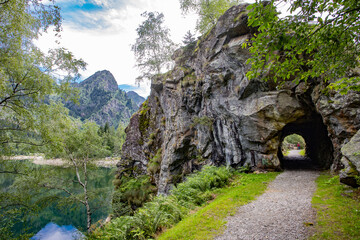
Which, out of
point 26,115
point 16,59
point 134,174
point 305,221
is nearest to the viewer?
point 305,221

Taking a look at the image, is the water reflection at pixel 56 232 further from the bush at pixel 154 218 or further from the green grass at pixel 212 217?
the green grass at pixel 212 217

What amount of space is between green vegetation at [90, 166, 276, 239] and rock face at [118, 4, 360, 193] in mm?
4544

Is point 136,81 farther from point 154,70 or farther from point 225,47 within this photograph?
point 225,47

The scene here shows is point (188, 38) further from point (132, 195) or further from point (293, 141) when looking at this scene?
point (293, 141)

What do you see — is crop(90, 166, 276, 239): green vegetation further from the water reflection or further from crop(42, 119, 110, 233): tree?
the water reflection

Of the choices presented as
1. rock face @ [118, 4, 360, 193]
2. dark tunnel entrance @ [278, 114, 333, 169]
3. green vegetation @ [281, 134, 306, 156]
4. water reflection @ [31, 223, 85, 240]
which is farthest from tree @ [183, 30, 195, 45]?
green vegetation @ [281, 134, 306, 156]

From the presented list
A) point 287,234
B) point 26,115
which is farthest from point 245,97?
point 26,115

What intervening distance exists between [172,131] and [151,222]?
13.2 meters

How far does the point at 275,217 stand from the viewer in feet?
18.9

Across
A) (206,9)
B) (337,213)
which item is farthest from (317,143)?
(206,9)

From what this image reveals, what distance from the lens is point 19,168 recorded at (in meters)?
8.65

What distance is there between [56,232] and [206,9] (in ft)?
106

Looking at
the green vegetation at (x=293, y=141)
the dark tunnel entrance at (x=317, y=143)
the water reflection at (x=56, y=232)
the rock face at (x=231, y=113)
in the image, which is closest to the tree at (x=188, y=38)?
the rock face at (x=231, y=113)

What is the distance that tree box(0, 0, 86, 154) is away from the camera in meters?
7.22
